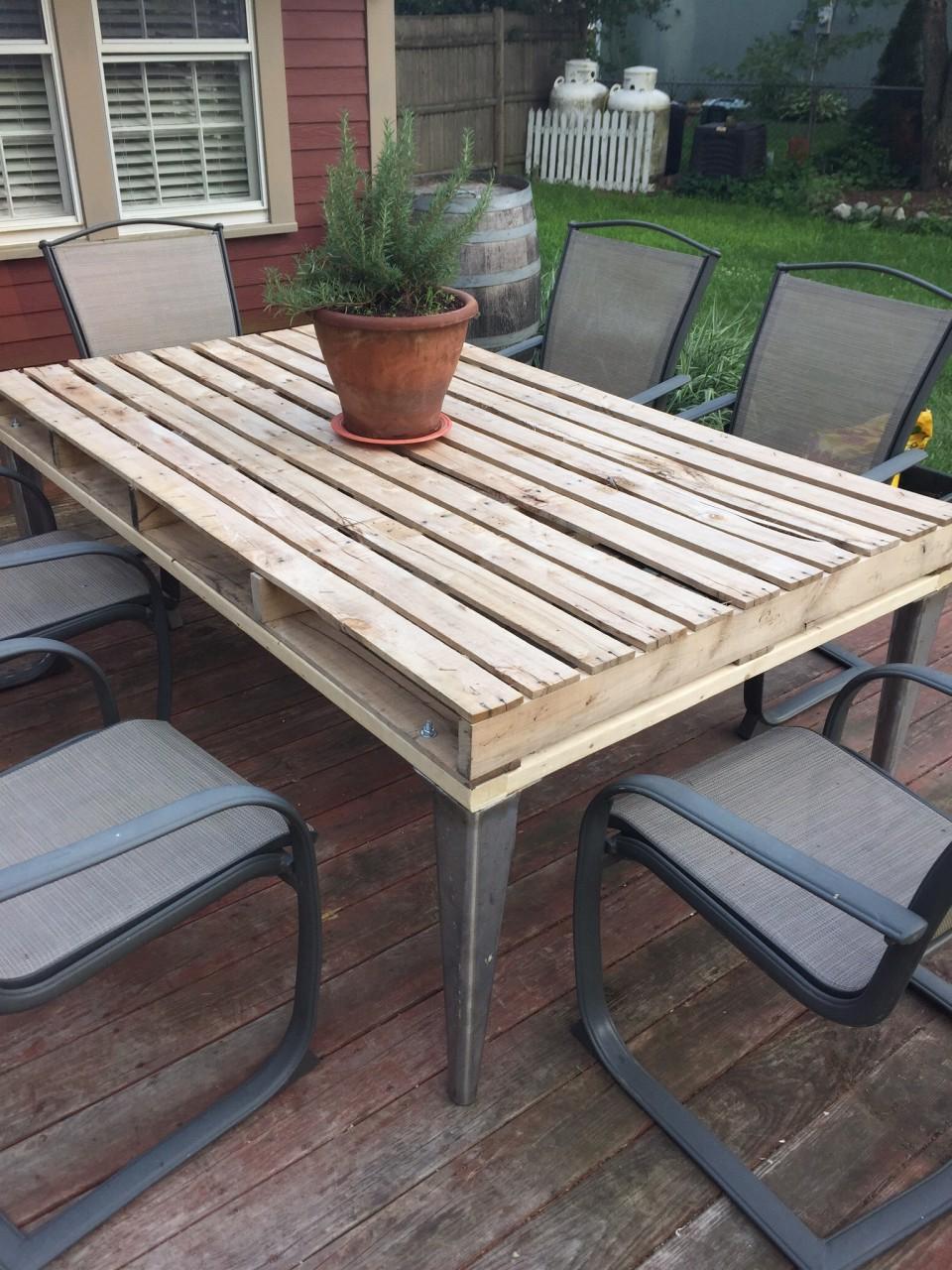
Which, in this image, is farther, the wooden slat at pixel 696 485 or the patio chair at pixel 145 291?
the patio chair at pixel 145 291

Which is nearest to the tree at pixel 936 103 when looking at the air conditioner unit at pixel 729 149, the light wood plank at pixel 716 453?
the air conditioner unit at pixel 729 149

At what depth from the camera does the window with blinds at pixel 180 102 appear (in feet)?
11.6

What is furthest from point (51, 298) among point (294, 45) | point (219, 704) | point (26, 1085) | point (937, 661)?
point (937, 661)

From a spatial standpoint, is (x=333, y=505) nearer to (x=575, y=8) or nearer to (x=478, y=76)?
(x=478, y=76)

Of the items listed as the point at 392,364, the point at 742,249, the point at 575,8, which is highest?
the point at 575,8

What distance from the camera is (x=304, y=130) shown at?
3.97m

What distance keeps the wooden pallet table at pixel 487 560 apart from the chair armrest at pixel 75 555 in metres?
0.09

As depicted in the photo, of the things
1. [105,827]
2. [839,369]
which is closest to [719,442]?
[839,369]

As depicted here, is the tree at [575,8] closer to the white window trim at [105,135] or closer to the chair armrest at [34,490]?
the white window trim at [105,135]

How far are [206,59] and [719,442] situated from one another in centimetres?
266

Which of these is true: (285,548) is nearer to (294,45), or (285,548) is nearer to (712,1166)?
(712,1166)

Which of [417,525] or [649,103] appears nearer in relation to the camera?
[417,525]

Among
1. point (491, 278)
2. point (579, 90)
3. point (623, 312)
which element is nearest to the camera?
point (623, 312)

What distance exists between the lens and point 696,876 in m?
1.45
